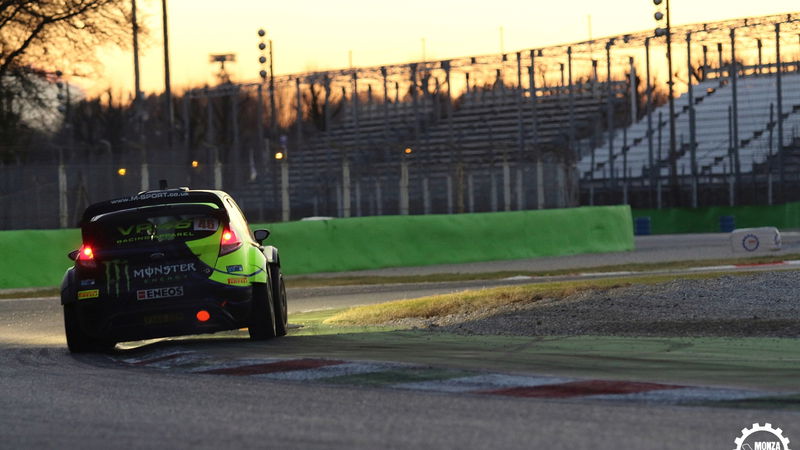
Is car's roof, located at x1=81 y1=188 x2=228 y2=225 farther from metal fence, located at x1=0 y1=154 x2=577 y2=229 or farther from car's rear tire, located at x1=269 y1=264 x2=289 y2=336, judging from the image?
metal fence, located at x1=0 y1=154 x2=577 y2=229

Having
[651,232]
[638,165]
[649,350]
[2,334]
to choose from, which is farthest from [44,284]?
[638,165]

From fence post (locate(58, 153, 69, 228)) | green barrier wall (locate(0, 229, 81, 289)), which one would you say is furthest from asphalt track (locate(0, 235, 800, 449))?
fence post (locate(58, 153, 69, 228))

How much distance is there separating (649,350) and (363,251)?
1937cm

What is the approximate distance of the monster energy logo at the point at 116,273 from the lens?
43.1 ft

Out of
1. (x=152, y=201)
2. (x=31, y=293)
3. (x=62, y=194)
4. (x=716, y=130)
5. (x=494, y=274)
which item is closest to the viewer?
(x=152, y=201)

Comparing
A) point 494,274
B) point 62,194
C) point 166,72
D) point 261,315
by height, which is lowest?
point 494,274

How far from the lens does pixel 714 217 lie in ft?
159

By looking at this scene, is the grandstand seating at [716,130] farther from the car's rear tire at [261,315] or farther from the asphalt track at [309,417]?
the asphalt track at [309,417]

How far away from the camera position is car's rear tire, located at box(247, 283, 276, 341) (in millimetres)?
13367

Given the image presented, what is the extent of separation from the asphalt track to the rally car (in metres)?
1.70

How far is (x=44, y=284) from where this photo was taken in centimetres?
2734

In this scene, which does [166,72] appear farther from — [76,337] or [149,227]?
[76,337]

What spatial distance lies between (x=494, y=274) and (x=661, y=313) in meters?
12.5

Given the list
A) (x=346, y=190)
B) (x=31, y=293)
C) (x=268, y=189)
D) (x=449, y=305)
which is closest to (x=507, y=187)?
(x=346, y=190)
